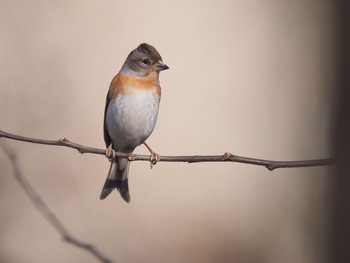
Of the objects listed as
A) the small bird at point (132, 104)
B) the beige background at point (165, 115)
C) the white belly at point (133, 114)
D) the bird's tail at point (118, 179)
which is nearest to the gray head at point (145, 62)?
the small bird at point (132, 104)

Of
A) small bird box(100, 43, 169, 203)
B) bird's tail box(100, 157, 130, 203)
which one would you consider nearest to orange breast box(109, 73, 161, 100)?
small bird box(100, 43, 169, 203)

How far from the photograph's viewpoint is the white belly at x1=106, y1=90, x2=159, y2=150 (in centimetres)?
427

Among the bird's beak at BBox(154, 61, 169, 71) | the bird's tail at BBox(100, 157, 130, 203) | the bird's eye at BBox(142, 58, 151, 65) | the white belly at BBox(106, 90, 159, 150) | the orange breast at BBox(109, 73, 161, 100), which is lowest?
the bird's tail at BBox(100, 157, 130, 203)

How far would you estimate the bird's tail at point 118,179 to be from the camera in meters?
4.59

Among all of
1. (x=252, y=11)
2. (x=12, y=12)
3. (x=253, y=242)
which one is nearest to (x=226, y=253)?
(x=253, y=242)

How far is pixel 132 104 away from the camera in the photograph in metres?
4.28

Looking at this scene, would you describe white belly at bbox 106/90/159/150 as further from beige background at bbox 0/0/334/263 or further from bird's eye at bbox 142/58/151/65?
beige background at bbox 0/0/334/263

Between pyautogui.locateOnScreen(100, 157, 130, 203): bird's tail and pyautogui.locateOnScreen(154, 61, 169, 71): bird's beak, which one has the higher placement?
→ pyautogui.locateOnScreen(154, 61, 169, 71): bird's beak

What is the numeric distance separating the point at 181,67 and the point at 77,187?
4.94 ft

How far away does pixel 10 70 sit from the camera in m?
6.00

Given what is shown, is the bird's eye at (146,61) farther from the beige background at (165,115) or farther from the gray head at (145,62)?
the beige background at (165,115)

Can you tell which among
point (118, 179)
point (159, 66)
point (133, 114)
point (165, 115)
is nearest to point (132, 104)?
point (133, 114)

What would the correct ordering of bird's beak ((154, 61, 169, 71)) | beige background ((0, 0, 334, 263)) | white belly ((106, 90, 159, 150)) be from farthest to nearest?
beige background ((0, 0, 334, 263))
bird's beak ((154, 61, 169, 71))
white belly ((106, 90, 159, 150))

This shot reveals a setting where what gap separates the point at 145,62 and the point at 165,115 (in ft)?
5.85
